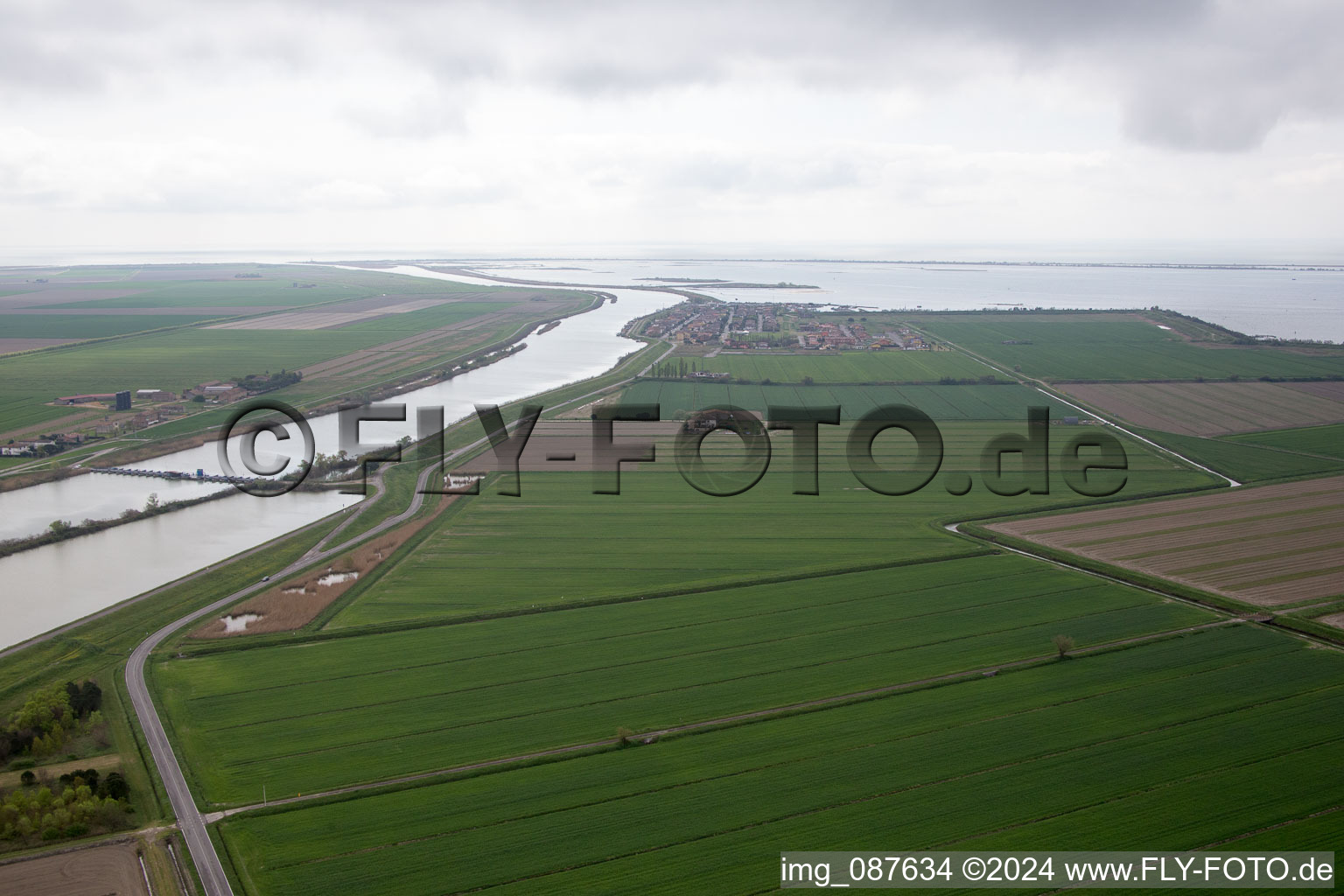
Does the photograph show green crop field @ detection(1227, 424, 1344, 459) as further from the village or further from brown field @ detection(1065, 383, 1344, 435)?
the village

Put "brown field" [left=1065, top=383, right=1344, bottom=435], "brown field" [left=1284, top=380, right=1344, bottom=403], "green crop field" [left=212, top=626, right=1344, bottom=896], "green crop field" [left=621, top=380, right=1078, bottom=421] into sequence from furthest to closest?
"brown field" [left=1284, top=380, right=1344, bottom=403] → "green crop field" [left=621, top=380, right=1078, bottom=421] → "brown field" [left=1065, top=383, right=1344, bottom=435] → "green crop field" [left=212, top=626, right=1344, bottom=896]

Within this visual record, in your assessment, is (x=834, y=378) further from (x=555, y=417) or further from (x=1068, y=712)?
(x=1068, y=712)

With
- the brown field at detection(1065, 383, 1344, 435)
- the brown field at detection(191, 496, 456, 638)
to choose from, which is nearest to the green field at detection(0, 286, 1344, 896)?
the brown field at detection(191, 496, 456, 638)

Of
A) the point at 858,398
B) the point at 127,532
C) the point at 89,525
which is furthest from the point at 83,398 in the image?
the point at 858,398

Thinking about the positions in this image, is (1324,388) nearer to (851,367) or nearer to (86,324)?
(851,367)

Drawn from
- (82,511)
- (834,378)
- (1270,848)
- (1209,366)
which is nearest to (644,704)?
(1270,848)

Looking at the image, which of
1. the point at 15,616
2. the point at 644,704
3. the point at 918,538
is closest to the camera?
the point at 644,704
